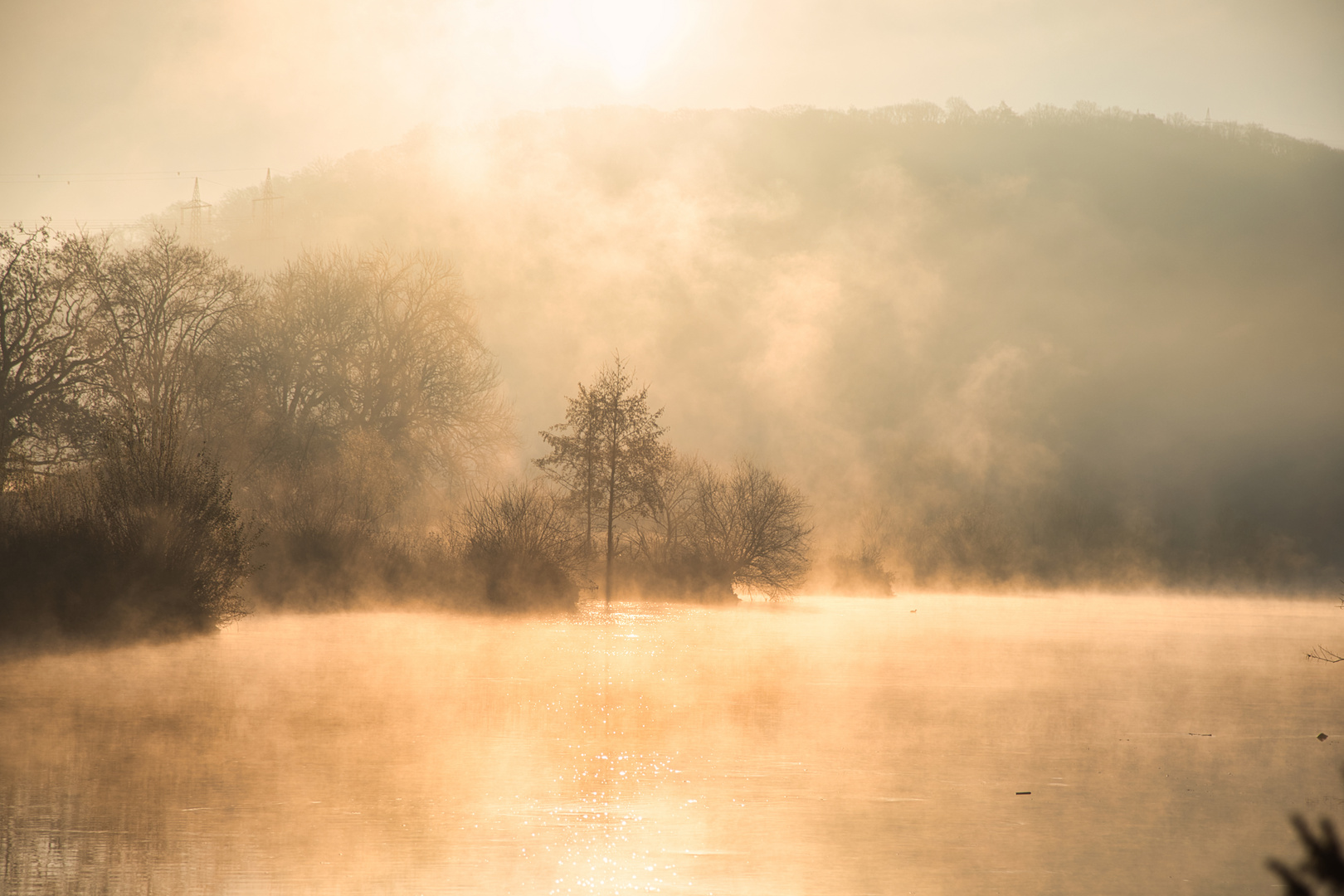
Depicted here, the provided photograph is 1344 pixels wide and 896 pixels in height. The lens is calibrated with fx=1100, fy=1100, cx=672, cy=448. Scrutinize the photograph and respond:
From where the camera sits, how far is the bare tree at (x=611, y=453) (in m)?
36.2

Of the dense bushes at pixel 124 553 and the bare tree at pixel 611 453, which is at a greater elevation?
the bare tree at pixel 611 453

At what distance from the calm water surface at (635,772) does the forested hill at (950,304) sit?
4770cm

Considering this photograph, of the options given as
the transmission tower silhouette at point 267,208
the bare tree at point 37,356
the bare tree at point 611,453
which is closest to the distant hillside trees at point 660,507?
the bare tree at point 611,453

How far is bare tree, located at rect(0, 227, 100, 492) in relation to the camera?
97.6 ft

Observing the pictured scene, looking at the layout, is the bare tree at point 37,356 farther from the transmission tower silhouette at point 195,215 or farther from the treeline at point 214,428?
the transmission tower silhouette at point 195,215

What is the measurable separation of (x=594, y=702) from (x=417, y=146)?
120 metres

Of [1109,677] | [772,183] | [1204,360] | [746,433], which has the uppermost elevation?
[772,183]

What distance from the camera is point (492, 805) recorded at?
7422mm

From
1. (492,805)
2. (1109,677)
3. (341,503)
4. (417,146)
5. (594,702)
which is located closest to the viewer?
(492,805)

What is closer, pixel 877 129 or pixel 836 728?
pixel 836 728

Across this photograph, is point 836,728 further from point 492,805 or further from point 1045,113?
point 1045,113

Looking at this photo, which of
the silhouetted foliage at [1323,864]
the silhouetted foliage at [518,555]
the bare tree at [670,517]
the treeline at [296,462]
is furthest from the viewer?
the bare tree at [670,517]

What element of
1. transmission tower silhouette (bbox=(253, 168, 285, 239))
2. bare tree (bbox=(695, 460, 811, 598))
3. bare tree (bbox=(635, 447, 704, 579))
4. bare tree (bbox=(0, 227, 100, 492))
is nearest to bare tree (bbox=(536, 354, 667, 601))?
bare tree (bbox=(635, 447, 704, 579))

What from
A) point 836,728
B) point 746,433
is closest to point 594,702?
point 836,728
